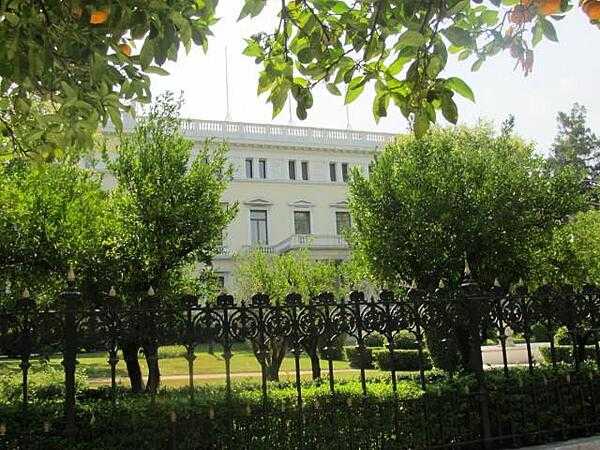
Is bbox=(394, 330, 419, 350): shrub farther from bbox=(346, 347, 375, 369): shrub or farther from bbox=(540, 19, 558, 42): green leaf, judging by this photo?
bbox=(540, 19, 558, 42): green leaf

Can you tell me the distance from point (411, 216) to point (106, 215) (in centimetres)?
848

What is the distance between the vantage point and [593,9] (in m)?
2.58

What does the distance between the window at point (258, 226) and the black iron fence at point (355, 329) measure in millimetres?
34276

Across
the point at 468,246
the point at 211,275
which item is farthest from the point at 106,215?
the point at 468,246

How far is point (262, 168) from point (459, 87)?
38369 millimetres

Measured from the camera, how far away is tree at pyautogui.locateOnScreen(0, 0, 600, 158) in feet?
10.8

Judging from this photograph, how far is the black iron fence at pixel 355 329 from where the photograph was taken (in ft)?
17.5

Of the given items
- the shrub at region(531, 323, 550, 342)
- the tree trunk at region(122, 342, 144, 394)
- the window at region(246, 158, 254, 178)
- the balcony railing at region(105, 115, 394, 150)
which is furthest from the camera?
the window at region(246, 158, 254, 178)

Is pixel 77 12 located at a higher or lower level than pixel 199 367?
higher

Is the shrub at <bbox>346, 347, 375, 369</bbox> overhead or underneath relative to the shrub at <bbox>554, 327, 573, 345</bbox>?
underneath

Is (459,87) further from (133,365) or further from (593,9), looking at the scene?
(133,365)

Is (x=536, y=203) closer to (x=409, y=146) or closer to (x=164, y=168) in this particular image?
(x=409, y=146)

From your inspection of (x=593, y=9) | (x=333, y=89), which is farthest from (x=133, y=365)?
(x=593, y=9)

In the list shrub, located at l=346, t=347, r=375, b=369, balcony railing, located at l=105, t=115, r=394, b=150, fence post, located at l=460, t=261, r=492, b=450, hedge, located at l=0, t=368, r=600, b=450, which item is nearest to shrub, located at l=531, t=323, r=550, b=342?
hedge, located at l=0, t=368, r=600, b=450
